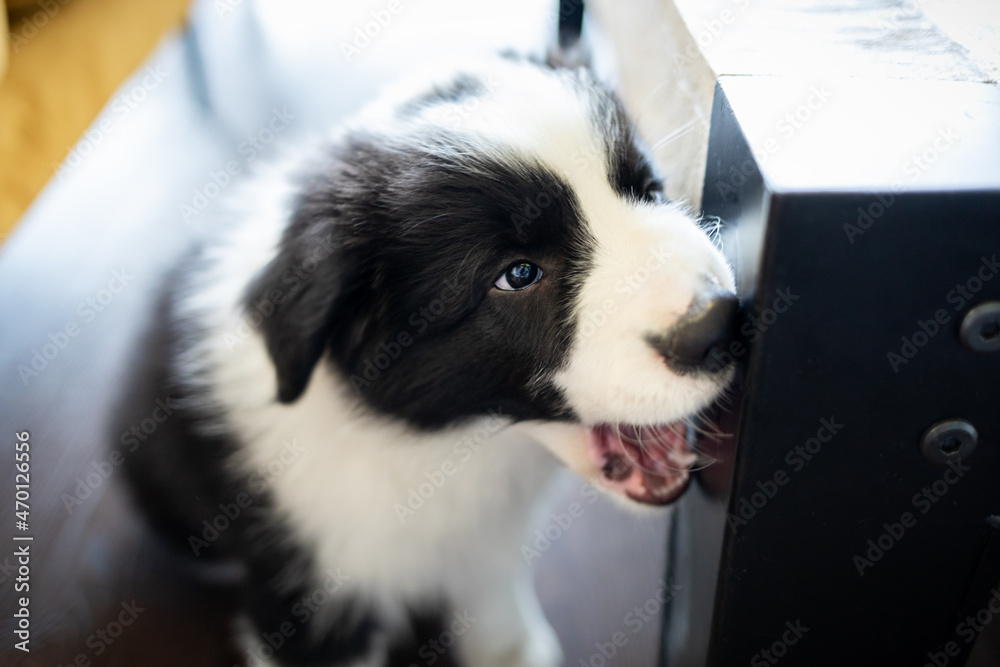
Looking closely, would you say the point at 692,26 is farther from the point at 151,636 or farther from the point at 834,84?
the point at 151,636

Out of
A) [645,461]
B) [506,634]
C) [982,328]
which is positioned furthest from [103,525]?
[982,328]

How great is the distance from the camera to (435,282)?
3.23 ft

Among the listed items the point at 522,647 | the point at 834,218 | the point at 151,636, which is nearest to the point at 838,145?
the point at 834,218

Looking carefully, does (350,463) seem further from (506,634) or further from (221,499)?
(506,634)

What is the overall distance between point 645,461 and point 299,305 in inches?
20.4

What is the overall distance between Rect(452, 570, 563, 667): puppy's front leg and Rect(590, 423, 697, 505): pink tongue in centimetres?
43

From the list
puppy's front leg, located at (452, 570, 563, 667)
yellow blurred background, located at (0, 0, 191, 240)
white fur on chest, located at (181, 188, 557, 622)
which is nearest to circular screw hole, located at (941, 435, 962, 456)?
white fur on chest, located at (181, 188, 557, 622)

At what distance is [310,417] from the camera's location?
45.6 inches

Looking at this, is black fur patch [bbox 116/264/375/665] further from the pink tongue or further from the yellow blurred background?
the pink tongue

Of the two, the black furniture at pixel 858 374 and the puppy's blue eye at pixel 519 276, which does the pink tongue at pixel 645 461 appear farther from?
the puppy's blue eye at pixel 519 276

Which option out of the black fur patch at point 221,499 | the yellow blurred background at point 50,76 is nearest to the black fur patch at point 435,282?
the black fur patch at point 221,499

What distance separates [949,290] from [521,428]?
601mm

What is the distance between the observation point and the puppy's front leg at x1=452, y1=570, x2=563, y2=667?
1469mm

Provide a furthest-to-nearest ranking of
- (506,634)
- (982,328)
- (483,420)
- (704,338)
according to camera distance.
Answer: (506,634)
(483,420)
(704,338)
(982,328)
